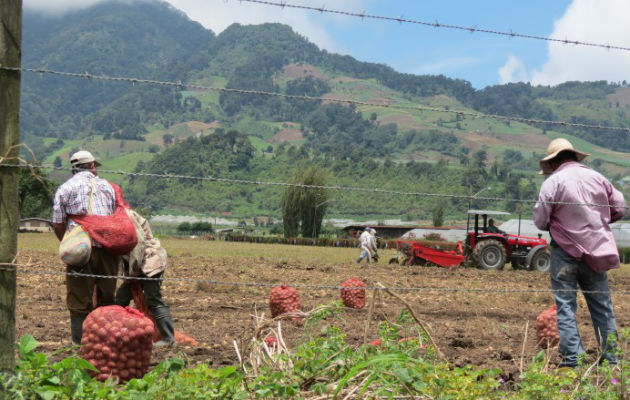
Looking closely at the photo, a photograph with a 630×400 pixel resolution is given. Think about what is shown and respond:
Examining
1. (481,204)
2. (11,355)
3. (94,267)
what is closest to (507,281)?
(94,267)

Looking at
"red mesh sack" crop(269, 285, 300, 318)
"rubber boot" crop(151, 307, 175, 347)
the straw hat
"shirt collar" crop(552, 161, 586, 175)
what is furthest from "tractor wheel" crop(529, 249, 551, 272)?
"rubber boot" crop(151, 307, 175, 347)

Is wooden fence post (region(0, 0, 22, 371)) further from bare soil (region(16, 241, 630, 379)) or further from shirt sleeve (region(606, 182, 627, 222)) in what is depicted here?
shirt sleeve (region(606, 182, 627, 222))

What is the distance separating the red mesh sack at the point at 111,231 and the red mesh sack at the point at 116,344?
1.01 m

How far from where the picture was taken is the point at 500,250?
67.7 feet

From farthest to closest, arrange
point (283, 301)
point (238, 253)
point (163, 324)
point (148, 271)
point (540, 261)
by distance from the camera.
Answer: point (238, 253), point (540, 261), point (283, 301), point (163, 324), point (148, 271)

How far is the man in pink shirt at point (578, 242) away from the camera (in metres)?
4.71

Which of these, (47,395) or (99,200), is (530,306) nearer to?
(99,200)

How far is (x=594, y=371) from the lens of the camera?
14.9 feet

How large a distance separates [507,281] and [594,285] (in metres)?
12.6

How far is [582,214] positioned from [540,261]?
56.4ft

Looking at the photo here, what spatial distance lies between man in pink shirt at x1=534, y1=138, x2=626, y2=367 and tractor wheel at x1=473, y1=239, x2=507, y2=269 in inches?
615

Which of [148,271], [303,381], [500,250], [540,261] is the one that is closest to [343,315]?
[148,271]

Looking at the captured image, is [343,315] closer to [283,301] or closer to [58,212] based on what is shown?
[283,301]

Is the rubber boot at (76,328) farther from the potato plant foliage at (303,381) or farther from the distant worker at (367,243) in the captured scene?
the distant worker at (367,243)
